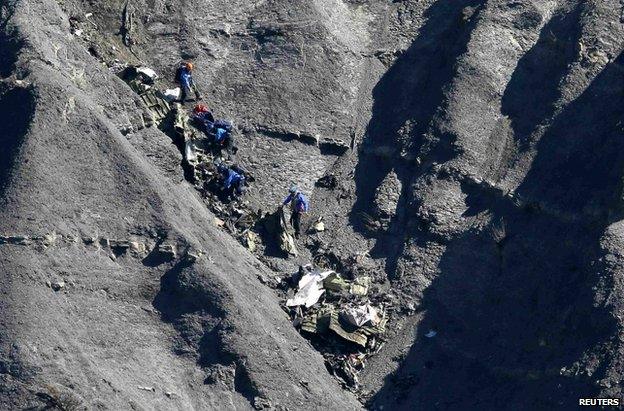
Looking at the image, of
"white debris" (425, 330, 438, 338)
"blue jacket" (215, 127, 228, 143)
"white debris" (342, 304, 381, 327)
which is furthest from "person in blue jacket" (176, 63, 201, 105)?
"white debris" (425, 330, 438, 338)

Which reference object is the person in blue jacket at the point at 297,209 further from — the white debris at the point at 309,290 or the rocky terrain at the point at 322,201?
the white debris at the point at 309,290

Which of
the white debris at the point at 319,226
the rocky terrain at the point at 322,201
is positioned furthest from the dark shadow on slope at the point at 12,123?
the white debris at the point at 319,226

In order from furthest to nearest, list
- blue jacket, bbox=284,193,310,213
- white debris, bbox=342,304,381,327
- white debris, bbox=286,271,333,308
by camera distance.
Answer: blue jacket, bbox=284,193,310,213
white debris, bbox=286,271,333,308
white debris, bbox=342,304,381,327

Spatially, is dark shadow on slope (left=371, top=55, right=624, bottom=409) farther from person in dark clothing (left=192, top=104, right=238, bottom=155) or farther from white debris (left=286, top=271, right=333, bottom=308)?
person in dark clothing (left=192, top=104, right=238, bottom=155)

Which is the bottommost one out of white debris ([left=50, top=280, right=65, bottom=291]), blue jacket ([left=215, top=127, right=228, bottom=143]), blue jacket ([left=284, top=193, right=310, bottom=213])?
white debris ([left=50, top=280, right=65, bottom=291])

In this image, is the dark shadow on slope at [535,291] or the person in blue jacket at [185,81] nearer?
the dark shadow on slope at [535,291]

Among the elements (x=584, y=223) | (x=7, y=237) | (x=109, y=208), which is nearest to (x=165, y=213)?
(x=109, y=208)
